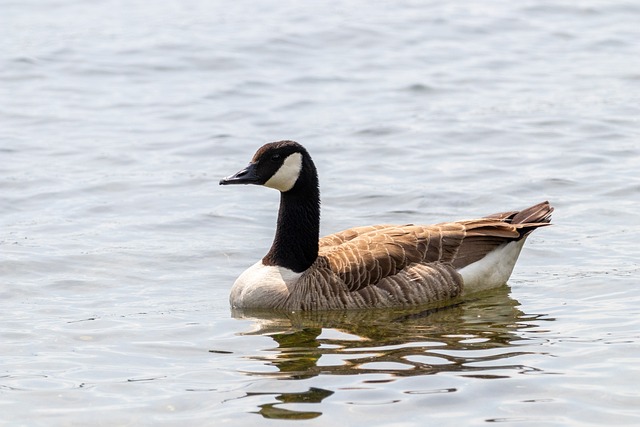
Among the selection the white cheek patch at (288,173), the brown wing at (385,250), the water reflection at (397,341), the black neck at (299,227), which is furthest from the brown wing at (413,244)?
the white cheek patch at (288,173)

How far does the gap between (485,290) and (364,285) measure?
1423mm

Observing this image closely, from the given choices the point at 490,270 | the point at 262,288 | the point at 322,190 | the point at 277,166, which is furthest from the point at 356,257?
the point at 322,190

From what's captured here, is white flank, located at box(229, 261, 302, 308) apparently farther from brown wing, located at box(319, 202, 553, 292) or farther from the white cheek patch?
the white cheek patch

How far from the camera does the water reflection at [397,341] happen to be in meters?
9.75

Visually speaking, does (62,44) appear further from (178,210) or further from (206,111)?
(178,210)

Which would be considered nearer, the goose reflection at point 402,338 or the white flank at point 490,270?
the goose reflection at point 402,338

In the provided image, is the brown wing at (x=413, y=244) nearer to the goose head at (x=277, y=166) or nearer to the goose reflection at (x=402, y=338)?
the goose reflection at (x=402, y=338)

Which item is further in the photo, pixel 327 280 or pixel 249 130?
pixel 249 130

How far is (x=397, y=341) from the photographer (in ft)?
35.4

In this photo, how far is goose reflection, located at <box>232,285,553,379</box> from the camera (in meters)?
9.88

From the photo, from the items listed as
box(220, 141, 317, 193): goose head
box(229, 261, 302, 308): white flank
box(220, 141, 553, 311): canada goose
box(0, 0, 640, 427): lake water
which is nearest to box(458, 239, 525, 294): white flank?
box(220, 141, 553, 311): canada goose

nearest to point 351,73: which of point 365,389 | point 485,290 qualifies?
point 485,290

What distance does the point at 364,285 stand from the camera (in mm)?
12148

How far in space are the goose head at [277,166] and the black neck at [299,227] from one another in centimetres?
7
